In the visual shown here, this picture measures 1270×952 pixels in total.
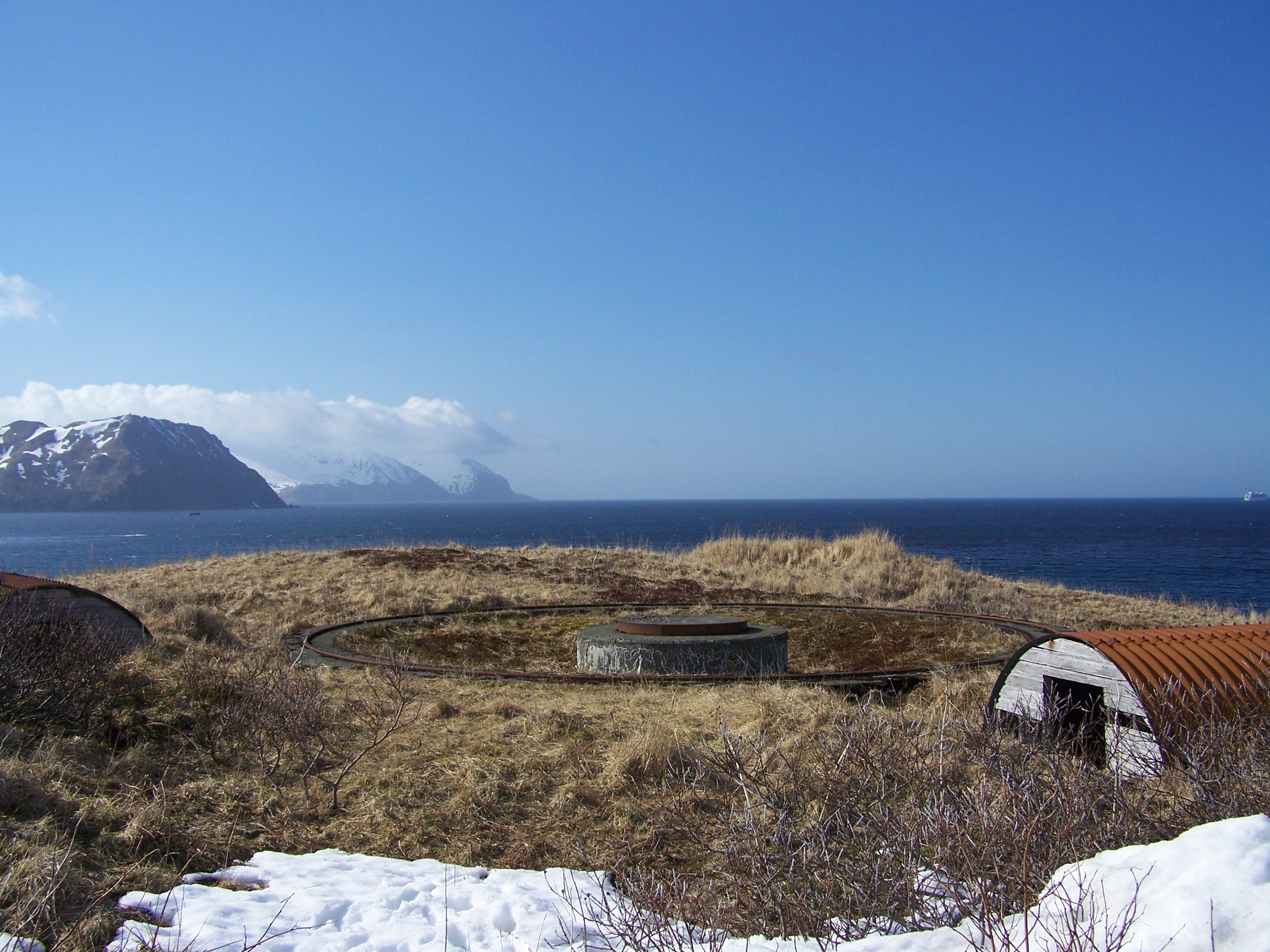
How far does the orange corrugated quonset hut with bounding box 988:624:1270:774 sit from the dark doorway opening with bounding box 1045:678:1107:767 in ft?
0.04

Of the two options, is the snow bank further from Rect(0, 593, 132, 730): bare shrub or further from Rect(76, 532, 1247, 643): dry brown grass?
Rect(76, 532, 1247, 643): dry brown grass

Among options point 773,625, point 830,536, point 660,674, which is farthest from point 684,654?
point 830,536

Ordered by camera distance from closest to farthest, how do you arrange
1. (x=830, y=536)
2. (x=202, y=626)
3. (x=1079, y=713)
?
(x=1079, y=713) < (x=202, y=626) < (x=830, y=536)

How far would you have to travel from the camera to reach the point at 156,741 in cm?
666

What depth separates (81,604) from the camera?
915 cm

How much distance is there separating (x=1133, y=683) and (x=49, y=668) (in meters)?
7.35

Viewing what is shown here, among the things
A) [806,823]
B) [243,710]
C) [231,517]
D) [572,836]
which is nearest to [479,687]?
[243,710]

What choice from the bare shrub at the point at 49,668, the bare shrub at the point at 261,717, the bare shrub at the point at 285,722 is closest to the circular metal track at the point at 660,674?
the bare shrub at the point at 285,722

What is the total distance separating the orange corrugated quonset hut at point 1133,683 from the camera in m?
5.10

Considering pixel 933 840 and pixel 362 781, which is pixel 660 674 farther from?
pixel 933 840

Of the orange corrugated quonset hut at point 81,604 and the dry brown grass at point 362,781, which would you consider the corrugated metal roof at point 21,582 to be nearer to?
the orange corrugated quonset hut at point 81,604

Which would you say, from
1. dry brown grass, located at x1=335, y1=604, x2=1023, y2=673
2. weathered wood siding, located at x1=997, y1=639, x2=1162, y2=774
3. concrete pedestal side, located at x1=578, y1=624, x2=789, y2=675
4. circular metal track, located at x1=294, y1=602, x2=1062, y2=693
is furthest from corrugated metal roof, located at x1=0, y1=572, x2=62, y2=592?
weathered wood siding, located at x1=997, y1=639, x2=1162, y2=774

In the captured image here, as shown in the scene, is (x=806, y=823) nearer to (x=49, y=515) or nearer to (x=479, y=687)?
(x=479, y=687)

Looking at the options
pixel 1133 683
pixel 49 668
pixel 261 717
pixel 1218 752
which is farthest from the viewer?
pixel 261 717
